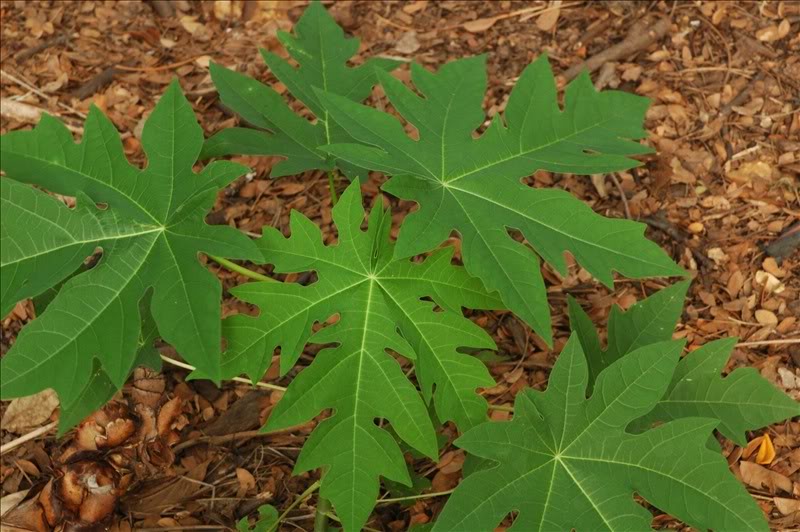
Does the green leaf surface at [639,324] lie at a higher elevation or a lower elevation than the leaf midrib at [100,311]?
lower

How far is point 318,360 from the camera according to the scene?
85.4 inches

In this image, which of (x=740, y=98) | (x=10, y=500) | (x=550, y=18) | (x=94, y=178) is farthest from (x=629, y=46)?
(x=10, y=500)

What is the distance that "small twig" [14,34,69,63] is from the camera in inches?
143

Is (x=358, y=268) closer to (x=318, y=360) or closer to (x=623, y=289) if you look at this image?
(x=318, y=360)

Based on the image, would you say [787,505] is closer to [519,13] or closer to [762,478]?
[762,478]

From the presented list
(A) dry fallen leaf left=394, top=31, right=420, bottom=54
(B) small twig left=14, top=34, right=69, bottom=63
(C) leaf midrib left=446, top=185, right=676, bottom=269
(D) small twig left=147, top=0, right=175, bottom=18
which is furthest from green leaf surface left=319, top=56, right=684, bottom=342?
(B) small twig left=14, top=34, right=69, bottom=63

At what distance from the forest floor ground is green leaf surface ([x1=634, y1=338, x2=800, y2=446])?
1.14 feet

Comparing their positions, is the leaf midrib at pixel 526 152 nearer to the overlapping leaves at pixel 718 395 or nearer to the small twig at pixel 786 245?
the overlapping leaves at pixel 718 395

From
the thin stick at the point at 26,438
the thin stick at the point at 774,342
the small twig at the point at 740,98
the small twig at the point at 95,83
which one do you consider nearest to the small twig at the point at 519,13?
the small twig at the point at 740,98

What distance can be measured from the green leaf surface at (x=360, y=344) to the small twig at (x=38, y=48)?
2262 millimetres

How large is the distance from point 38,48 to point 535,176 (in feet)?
8.75

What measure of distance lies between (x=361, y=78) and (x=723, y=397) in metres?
→ 1.78

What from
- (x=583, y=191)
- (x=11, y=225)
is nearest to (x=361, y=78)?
(x=583, y=191)

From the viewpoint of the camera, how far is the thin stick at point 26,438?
2705mm
